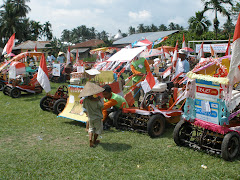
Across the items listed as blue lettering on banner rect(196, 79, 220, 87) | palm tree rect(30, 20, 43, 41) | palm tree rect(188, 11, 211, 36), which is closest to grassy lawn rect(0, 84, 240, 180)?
blue lettering on banner rect(196, 79, 220, 87)

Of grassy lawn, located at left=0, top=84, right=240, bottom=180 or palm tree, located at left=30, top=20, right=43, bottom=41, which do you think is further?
palm tree, located at left=30, top=20, right=43, bottom=41

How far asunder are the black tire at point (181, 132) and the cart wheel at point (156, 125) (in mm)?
695

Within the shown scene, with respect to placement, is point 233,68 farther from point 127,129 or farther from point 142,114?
point 127,129

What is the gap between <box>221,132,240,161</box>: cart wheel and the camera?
4574 millimetres

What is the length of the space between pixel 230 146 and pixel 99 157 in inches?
98.2

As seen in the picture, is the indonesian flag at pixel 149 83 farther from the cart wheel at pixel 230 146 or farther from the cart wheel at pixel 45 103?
the cart wheel at pixel 45 103

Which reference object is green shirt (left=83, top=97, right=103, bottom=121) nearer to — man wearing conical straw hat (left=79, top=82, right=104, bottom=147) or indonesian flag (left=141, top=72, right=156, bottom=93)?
man wearing conical straw hat (left=79, top=82, right=104, bottom=147)

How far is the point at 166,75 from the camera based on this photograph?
33.4ft

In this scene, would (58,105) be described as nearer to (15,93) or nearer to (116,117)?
Result: (116,117)

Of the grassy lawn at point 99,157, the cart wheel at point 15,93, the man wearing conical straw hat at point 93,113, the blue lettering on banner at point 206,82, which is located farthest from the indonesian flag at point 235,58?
the cart wheel at point 15,93

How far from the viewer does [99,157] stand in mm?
5082

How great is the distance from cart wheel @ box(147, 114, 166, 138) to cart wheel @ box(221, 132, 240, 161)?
1.82m

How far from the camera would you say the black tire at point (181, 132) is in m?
5.42

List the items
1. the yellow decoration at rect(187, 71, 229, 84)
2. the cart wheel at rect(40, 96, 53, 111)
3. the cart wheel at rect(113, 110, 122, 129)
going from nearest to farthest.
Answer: the yellow decoration at rect(187, 71, 229, 84)
the cart wheel at rect(113, 110, 122, 129)
the cart wheel at rect(40, 96, 53, 111)
